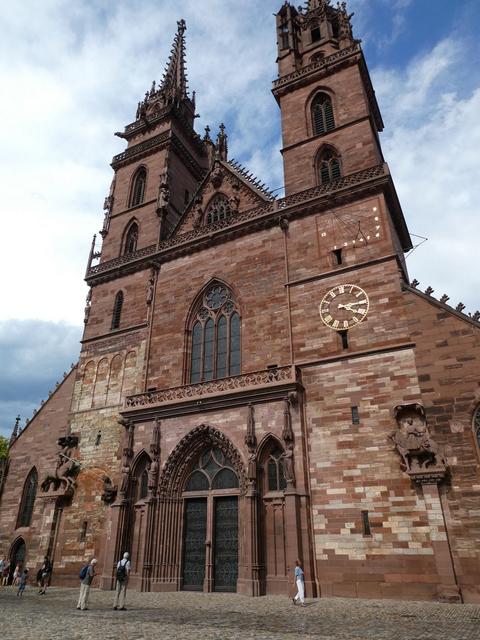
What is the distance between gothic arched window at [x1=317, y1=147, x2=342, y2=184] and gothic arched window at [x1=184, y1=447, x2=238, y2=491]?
11240mm

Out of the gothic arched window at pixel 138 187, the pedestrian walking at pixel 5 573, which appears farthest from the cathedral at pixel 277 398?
the gothic arched window at pixel 138 187

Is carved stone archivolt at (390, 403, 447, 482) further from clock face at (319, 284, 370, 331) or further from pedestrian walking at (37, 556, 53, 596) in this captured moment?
pedestrian walking at (37, 556, 53, 596)

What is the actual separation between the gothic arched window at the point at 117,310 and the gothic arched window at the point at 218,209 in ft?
17.1

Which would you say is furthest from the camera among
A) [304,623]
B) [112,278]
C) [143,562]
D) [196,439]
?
[112,278]

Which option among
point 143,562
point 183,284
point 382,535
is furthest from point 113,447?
point 382,535

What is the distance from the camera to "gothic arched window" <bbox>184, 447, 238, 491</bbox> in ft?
50.3

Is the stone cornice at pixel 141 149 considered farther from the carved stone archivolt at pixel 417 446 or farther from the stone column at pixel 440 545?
the stone column at pixel 440 545

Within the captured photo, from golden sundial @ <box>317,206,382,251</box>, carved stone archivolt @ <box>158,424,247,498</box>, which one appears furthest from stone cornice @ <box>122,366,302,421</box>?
golden sundial @ <box>317,206,382,251</box>

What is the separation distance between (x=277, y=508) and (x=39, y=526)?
390 inches

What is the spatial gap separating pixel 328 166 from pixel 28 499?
18369 millimetres

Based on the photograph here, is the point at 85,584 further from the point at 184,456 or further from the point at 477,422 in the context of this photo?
the point at 477,422

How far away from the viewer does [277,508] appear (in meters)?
13.9

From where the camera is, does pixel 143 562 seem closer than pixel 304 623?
No

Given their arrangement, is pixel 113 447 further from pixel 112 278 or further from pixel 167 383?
pixel 112 278
